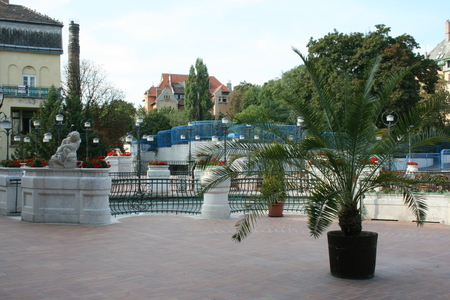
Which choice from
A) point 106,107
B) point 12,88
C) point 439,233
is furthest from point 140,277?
point 106,107

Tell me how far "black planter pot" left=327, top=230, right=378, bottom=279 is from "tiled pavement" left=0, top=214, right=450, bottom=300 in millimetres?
154

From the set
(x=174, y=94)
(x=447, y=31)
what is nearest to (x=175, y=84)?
(x=174, y=94)

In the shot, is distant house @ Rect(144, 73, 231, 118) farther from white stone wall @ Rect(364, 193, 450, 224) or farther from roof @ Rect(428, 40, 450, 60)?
white stone wall @ Rect(364, 193, 450, 224)

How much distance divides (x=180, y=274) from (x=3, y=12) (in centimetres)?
5079

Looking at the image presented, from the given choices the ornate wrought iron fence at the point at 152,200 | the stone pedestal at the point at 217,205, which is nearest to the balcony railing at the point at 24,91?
the ornate wrought iron fence at the point at 152,200

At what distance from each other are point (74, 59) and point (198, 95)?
3353 cm

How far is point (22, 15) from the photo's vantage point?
4962 cm

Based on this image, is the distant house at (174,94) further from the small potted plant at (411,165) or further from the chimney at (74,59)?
the small potted plant at (411,165)

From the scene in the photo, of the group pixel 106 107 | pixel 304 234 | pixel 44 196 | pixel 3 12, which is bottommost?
pixel 304 234

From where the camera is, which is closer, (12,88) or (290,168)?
(290,168)

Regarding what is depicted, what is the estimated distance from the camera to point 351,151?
276 inches

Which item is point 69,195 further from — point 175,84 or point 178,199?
point 175,84

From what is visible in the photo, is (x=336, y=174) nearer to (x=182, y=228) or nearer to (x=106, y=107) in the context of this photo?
(x=182, y=228)

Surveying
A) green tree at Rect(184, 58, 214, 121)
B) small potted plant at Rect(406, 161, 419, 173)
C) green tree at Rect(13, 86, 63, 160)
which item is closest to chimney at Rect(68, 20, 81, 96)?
green tree at Rect(13, 86, 63, 160)
